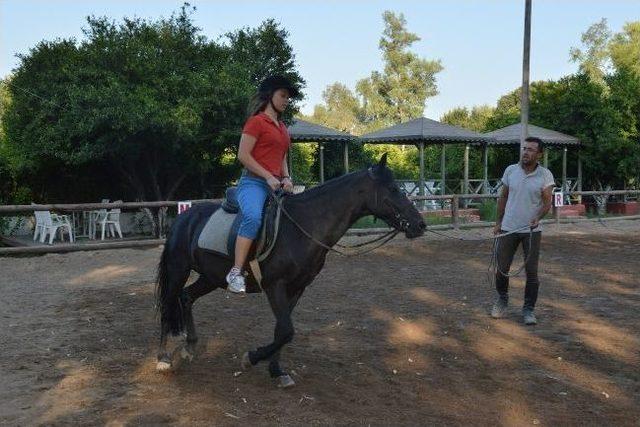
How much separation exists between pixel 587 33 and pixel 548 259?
5821 cm

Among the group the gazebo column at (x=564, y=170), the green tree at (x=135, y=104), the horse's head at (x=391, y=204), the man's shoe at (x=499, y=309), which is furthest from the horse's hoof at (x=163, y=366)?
the gazebo column at (x=564, y=170)

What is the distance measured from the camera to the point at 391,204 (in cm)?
465

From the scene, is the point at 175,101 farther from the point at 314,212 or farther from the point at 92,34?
the point at 314,212

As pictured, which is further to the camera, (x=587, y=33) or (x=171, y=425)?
(x=587, y=33)

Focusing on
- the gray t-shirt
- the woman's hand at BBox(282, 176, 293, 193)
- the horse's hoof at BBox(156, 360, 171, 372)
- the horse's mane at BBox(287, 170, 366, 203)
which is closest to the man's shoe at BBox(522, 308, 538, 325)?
the gray t-shirt

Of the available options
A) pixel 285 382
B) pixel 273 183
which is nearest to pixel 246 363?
pixel 285 382

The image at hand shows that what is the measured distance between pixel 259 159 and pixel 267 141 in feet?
0.49

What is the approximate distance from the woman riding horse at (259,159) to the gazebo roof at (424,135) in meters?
17.8

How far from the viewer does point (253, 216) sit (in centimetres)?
459

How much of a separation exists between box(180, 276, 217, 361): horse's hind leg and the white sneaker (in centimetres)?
84

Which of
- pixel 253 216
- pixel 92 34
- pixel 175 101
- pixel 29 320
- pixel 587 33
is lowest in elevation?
pixel 29 320

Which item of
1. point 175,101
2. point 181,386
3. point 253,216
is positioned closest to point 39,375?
point 181,386

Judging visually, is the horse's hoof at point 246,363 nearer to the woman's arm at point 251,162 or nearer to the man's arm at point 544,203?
the woman's arm at point 251,162

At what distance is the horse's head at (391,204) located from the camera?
4.61 meters
